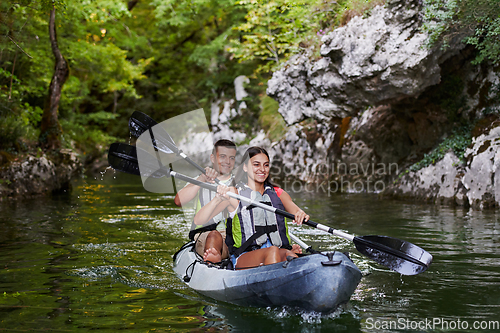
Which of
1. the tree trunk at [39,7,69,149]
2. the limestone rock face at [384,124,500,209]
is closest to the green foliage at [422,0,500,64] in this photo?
the limestone rock face at [384,124,500,209]

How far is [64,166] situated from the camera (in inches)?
486

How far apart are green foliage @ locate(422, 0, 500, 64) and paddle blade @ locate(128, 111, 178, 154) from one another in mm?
5730


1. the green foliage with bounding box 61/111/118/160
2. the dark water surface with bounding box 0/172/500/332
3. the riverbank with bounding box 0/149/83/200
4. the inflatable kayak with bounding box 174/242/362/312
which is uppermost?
the green foliage with bounding box 61/111/118/160

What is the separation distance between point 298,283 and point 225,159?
1659mm

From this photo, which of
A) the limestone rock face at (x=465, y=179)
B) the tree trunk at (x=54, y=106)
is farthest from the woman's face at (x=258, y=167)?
the tree trunk at (x=54, y=106)

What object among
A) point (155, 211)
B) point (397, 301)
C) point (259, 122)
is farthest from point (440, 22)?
point (259, 122)

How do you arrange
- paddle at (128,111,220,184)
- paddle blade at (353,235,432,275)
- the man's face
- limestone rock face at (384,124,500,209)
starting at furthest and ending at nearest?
limestone rock face at (384,124,500,209), paddle at (128,111,220,184), the man's face, paddle blade at (353,235,432,275)

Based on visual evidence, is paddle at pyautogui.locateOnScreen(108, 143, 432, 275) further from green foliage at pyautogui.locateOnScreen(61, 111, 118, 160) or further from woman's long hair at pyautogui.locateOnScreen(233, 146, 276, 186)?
green foliage at pyautogui.locateOnScreen(61, 111, 118, 160)

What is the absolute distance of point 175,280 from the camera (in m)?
4.59

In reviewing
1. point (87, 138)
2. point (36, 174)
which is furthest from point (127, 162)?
point (87, 138)

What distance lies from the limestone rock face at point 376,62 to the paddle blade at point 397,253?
233 inches

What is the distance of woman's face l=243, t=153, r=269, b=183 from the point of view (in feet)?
12.9

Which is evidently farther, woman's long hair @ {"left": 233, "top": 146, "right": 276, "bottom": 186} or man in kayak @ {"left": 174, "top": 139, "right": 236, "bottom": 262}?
man in kayak @ {"left": 174, "top": 139, "right": 236, "bottom": 262}

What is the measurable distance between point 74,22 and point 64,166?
465cm
